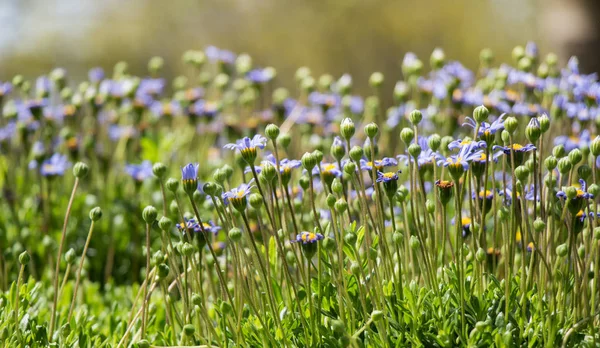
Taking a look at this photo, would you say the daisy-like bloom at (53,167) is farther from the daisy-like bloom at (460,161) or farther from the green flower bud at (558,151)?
the green flower bud at (558,151)

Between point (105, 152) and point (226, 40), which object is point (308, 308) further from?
point (226, 40)

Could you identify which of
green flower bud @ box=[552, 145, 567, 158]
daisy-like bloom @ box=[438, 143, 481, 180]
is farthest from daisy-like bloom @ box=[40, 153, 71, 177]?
green flower bud @ box=[552, 145, 567, 158]

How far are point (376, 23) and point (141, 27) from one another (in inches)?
166

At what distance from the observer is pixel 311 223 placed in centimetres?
320

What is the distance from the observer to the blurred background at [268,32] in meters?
11.1

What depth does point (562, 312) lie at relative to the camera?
219 centimetres

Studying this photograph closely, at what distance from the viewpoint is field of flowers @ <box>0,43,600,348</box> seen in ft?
7.13

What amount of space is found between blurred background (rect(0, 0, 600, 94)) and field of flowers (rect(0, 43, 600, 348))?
231 inches

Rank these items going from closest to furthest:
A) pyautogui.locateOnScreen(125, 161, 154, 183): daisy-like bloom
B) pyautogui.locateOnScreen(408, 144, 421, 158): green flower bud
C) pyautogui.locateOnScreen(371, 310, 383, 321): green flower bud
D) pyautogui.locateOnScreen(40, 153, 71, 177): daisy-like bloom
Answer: pyautogui.locateOnScreen(371, 310, 383, 321): green flower bud < pyautogui.locateOnScreen(408, 144, 421, 158): green flower bud < pyautogui.locateOnScreen(40, 153, 71, 177): daisy-like bloom < pyautogui.locateOnScreen(125, 161, 154, 183): daisy-like bloom

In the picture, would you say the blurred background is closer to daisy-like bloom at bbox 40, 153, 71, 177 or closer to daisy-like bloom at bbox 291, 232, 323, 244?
daisy-like bloom at bbox 40, 153, 71, 177

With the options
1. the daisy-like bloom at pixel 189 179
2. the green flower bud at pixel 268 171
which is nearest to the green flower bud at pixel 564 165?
the green flower bud at pixel 268 171

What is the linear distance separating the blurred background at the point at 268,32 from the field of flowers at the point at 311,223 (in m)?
5.87

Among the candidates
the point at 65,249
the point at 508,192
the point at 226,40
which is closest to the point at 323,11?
the point at 226,40

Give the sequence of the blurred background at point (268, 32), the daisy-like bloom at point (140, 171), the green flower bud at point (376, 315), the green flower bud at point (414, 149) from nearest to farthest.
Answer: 1. the green flower bud at point (376, 315)
2. the green flower bud at point (414, 149)
3. the daisy-like bloom at point (140, 171)
4. the blurred background at point (268, 32)
